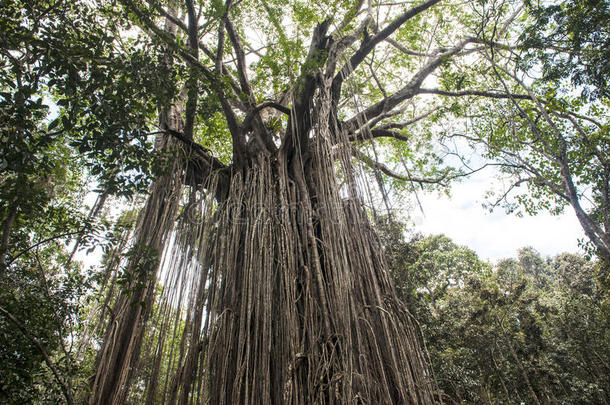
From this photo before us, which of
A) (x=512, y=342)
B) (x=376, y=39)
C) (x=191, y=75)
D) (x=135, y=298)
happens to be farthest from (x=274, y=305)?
(x=512, y=342)

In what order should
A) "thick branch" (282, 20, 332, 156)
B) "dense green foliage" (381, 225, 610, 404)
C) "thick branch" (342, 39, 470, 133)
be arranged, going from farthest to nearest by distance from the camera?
"dense green foliage" (381, 225, 610, 404), "thick branch" (342, 39, 470, 133), "thick branch" (282, 20, 332, 156)

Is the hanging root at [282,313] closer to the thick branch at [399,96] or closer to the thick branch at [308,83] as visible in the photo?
the thick branch at [308,83]

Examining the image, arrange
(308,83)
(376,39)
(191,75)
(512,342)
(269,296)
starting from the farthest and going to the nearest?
(512,342), (376,39), (308,83), (191,75), (269,296)

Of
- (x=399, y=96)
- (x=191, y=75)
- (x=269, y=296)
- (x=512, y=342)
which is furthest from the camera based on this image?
(x=512, y=342)

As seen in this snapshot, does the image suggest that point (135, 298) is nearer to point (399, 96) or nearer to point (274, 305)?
point (274, 305)

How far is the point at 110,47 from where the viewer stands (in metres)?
2.00

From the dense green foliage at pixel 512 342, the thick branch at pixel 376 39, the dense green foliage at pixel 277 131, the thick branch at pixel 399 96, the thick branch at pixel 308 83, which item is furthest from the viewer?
the dense green foliage at pixel 512 342

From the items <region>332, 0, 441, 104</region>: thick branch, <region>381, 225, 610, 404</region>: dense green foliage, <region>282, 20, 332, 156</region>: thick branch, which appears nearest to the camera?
<region>282, 20, 332, 156</region>: thick branch

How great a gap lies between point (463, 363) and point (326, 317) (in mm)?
4372

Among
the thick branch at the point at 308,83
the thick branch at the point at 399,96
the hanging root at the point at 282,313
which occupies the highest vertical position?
the thick branch at the point at 399,96

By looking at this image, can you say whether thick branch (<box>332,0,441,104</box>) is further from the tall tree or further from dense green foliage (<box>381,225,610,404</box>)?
dense green foliage (<box>381,225,610,404</box>)

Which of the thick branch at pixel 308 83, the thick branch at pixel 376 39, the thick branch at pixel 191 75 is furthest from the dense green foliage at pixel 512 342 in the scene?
the thick branch at pixel 191 75

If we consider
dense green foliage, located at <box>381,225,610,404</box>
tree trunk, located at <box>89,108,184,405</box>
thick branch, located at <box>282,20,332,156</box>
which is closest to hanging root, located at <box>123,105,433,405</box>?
tree trunk, located at <box>89,108,184,405</box>

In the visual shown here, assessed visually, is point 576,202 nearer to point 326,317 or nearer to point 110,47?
point 326,317
